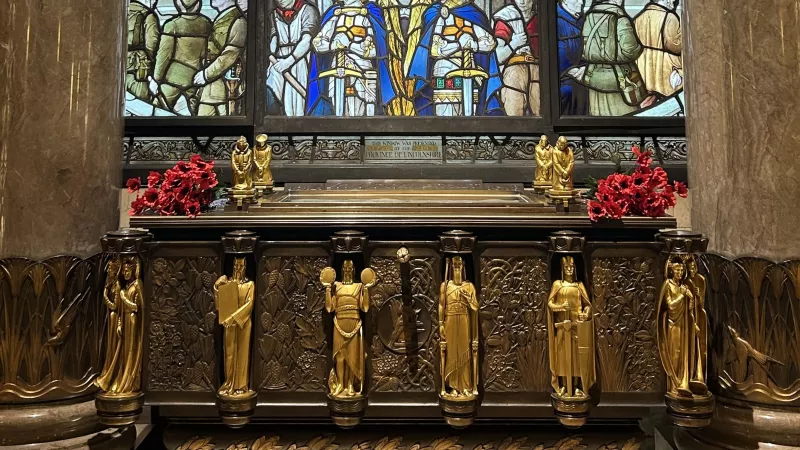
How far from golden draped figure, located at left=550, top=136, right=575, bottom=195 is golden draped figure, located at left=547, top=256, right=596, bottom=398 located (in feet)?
1.74

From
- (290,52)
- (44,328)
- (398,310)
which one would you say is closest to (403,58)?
(290,52)

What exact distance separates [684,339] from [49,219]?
103 inches

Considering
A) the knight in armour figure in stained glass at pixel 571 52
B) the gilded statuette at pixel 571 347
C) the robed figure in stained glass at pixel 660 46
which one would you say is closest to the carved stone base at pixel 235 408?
the gilded statuette at pixel 571 347

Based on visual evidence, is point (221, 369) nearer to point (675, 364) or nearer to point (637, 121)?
point (675, 364)

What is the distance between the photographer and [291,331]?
2334mm

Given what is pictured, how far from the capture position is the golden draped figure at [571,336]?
2.17m

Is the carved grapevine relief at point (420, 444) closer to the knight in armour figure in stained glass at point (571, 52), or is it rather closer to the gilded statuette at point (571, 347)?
the gilded statuette at point (571, 347)

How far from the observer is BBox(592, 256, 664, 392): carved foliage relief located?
231 centimetres

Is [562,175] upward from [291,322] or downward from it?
upward

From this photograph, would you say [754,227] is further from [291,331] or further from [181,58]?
[181,58]

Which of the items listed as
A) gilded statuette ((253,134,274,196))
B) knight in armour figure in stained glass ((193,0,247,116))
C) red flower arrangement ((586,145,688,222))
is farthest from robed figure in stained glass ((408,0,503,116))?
red flower arrangement ((586,145,688,222))

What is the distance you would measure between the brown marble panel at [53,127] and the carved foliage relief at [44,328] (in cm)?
8

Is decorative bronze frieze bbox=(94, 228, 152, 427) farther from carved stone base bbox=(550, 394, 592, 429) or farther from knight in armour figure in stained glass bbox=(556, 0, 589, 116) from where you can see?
knight in armour figure in stained glass bbox=(556, 0, 589, 116)

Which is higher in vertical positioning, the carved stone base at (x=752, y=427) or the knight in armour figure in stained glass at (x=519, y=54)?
the knight in armour figure in stained glass at (x=519, y=54)
